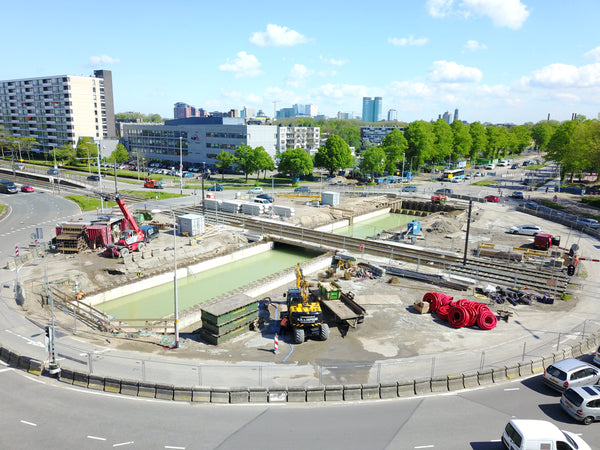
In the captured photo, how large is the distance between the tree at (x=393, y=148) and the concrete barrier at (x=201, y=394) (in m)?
85.9

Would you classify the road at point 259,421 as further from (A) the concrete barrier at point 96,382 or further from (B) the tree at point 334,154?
(B) the tree at point 334,154

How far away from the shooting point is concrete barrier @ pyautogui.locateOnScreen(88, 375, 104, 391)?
59.2 ft

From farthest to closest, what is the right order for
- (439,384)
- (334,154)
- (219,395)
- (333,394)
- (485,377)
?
(334,154) → (485,377) → (439,384) → (333,394) → (219,395)

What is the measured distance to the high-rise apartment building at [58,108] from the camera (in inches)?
4528

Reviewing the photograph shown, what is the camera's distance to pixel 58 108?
380 ft

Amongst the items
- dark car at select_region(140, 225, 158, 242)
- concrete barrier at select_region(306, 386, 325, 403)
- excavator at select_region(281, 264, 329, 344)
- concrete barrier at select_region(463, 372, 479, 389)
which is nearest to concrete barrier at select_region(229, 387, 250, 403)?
concrete barrier at select_region(306, 386, 325, 403)

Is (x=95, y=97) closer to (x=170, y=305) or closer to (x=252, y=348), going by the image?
(x=170, y=305)

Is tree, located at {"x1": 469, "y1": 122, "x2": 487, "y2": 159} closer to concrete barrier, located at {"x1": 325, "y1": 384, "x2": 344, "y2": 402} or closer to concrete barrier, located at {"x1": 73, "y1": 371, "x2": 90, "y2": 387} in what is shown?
concrete barrier, located at {"x1": 325, "y1": 384, "x2": 344, "y2": 402}

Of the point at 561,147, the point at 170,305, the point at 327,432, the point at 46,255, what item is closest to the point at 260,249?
the point at 170,305

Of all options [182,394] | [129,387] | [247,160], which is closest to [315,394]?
[182,394]

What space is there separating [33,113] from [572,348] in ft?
471

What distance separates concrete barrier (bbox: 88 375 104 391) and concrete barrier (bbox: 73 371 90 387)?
155mm

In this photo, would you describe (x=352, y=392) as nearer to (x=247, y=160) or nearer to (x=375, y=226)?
(x=375, y=226)

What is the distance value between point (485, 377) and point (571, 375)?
11.8ft
